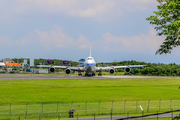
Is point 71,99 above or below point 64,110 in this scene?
above

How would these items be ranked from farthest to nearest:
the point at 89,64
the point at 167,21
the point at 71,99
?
the point at 89,64, the point at 71,99, the point at 167,21

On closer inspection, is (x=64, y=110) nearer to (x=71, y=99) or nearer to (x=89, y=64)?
(x=71, y=99)

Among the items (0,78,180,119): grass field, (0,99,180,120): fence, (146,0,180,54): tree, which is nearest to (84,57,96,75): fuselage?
(0,78,180,119): grass field

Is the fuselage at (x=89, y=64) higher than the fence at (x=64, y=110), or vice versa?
the fuselage at (x=89, y=64)

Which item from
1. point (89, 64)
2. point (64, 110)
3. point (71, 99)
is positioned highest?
point (89, 64)

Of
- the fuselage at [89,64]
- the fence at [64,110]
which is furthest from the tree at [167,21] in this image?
the fuselage at [89,64]

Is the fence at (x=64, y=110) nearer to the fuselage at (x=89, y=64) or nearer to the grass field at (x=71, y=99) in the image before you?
the grass field at (x=71, y=99)

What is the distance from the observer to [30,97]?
66.4 m

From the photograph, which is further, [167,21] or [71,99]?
[71,99]

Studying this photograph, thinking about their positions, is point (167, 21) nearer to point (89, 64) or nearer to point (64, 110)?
point (64, 110)

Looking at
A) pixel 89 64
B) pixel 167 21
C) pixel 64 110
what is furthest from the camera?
pixel 89 64

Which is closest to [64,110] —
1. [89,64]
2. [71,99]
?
[71,99]

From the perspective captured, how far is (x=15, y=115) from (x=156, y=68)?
147912 millimetres

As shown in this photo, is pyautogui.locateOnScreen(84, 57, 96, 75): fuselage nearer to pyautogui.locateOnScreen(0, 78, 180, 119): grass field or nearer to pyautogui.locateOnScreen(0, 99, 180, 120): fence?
pyautogui.locateOnScreen(0, 78, 180, 119): grass field
